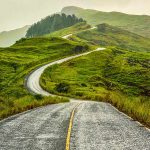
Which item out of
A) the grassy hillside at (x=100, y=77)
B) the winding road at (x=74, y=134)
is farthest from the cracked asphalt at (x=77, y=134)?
the grassy hillside at (x=100, y=77)

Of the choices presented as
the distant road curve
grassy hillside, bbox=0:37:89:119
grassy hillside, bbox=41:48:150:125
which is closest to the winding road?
grassy hillside, bbox=0:37:89:119

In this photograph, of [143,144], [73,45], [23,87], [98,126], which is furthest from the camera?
[73,45]

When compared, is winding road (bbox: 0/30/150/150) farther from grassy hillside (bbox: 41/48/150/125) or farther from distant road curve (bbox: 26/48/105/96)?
distant road curve (bbox: 26/48/105/96)

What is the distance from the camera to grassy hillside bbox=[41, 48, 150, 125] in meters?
80.8

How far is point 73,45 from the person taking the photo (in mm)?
152875

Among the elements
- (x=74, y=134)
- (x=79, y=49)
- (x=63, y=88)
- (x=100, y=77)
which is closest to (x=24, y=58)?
(x=79, y=49)

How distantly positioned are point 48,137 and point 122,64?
10220 centimetres

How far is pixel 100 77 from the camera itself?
98.6 m

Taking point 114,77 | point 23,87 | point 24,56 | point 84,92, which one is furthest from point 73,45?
point 84,92

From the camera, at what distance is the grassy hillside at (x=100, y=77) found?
80.8 meters

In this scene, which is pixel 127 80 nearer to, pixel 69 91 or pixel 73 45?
pixel 69 91

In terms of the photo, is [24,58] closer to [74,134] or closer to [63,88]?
[63,88]

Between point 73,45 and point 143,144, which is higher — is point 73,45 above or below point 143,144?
above

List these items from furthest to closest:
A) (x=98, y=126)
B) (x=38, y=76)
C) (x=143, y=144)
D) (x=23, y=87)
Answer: (x=38, y=76) < (x=23, y=87) < (x=98, y=126) < (x=143, y=144)
